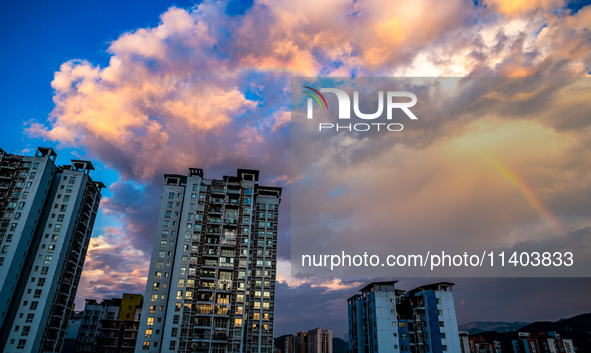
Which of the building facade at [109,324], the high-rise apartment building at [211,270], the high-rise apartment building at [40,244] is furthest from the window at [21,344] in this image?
the building facade at [109,324]

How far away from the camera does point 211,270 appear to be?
85750mm

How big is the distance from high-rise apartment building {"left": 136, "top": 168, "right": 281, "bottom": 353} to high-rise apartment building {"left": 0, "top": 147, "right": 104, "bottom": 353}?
2459 centimetres

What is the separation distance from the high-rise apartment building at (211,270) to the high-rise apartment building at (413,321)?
2628cm

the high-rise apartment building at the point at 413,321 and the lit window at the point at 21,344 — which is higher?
the high-rise apartment building at the point at 413,321

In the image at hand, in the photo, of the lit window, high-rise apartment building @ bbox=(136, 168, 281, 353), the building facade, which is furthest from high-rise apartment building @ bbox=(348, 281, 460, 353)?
the building facade

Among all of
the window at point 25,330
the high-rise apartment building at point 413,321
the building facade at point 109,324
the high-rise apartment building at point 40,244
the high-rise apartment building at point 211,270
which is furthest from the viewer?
the building facade at point 109,324

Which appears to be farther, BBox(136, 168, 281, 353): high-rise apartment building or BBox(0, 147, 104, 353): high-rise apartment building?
BBox(0, 147, 104, 353): high-rise apartment building

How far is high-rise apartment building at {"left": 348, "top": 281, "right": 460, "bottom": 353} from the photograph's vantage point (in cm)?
8675

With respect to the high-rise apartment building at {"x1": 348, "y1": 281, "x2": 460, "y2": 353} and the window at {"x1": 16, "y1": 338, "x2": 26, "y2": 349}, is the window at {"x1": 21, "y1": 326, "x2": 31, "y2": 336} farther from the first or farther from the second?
the high-rise apartment building at {"x1": 348, "y1": 281, "x2": 460, "y2": 353}

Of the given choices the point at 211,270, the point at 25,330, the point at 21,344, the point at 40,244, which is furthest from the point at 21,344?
the point at 211,270

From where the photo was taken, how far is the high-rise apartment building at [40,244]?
82812 mm

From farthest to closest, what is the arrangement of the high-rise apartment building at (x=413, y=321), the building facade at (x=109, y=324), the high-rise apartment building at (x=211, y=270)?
the building facade at (x=109, y=324) < the high-rise apartment building at (x=413, y=321) < the high-rise apartment building at (x=211, y=270)

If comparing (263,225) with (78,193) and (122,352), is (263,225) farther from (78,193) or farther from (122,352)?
(122,352)

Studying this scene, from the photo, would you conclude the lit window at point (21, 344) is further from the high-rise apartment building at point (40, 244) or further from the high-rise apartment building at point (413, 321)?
the high-rise apartment building at point (413, 321)
